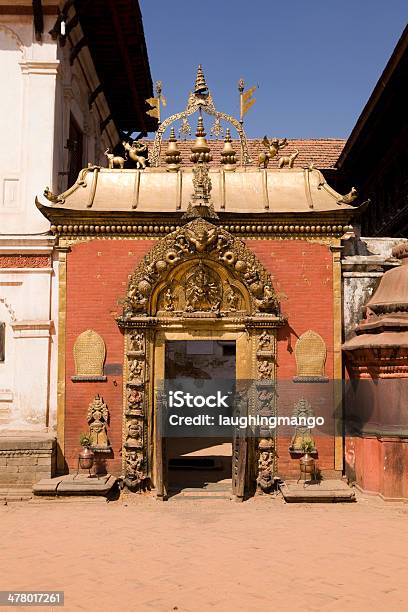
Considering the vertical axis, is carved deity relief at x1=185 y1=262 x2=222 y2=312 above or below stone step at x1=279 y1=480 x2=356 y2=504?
above

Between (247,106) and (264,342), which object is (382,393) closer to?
(264,342)

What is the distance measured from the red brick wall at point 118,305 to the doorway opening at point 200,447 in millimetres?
1513

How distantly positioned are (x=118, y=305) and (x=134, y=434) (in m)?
2.40

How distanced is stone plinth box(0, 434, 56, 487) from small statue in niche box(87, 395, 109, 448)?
2.56 feet

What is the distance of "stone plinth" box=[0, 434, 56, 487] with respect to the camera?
37.8ft

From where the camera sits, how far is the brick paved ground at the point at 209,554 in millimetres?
6633

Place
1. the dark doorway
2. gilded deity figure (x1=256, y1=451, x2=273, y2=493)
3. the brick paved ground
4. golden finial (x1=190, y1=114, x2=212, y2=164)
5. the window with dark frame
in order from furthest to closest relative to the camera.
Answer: the dark doorway, golden finial (x1=190, y1=114, x2=212, y2=164), the window with dark frame, gilded deity figure (x1=256, y1=451, x2=273, y2=493), the brick paved ground

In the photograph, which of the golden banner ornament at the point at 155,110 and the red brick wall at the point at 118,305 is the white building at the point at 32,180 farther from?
the golden banner ornament at the point at 155,110

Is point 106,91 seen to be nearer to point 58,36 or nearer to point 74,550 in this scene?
point 58,36

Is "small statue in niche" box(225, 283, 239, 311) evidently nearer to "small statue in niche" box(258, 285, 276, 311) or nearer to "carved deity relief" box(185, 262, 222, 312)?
"carved deity relief" box(185, 262, 222, 312)

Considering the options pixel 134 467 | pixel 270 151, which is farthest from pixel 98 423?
pixel 270 151

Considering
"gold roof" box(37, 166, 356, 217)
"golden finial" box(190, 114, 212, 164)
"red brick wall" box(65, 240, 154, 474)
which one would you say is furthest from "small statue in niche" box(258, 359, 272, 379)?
"golden finial" box(190, 114, 212, 164)

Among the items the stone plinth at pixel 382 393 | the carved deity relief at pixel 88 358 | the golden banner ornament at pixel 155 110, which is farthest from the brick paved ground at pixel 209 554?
the golden banner ornament at pixel 155 110

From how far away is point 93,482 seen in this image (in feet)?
36.9
